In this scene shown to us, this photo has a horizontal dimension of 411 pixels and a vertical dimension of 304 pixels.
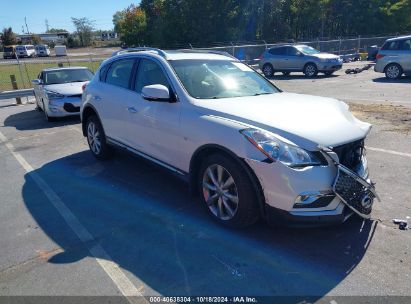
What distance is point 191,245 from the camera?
12.0 ft

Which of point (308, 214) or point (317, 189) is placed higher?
point (317, 189)

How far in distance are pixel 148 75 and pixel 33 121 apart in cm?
738

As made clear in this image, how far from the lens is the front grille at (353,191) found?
332cm

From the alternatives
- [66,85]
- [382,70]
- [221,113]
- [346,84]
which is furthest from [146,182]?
[382,70]

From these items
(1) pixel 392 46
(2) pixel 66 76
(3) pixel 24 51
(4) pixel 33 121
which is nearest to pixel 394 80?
(1) pixel 392 46

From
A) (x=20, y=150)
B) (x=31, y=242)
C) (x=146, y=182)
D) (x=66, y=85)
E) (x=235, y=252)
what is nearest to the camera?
(x=235, y=252)

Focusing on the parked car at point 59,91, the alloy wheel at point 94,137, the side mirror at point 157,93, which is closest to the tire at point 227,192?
the side mirror at point 157,93

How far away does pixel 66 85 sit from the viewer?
1091 centimetres

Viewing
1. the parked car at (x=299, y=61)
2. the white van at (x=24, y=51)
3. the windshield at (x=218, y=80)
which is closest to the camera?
the windshield at (x=218, y=80)

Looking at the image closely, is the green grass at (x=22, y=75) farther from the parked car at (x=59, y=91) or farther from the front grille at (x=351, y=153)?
the front grille at (x=351, y=153)

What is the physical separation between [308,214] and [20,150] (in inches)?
252

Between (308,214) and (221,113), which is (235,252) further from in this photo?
(221,113)

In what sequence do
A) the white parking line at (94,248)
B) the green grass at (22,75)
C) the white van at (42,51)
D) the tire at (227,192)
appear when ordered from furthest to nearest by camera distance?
the white van at (42,51)
the green grass at (22,75)
the tire at (227,192)
the white parking line at (94,248)

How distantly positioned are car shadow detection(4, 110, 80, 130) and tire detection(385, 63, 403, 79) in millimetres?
12943
